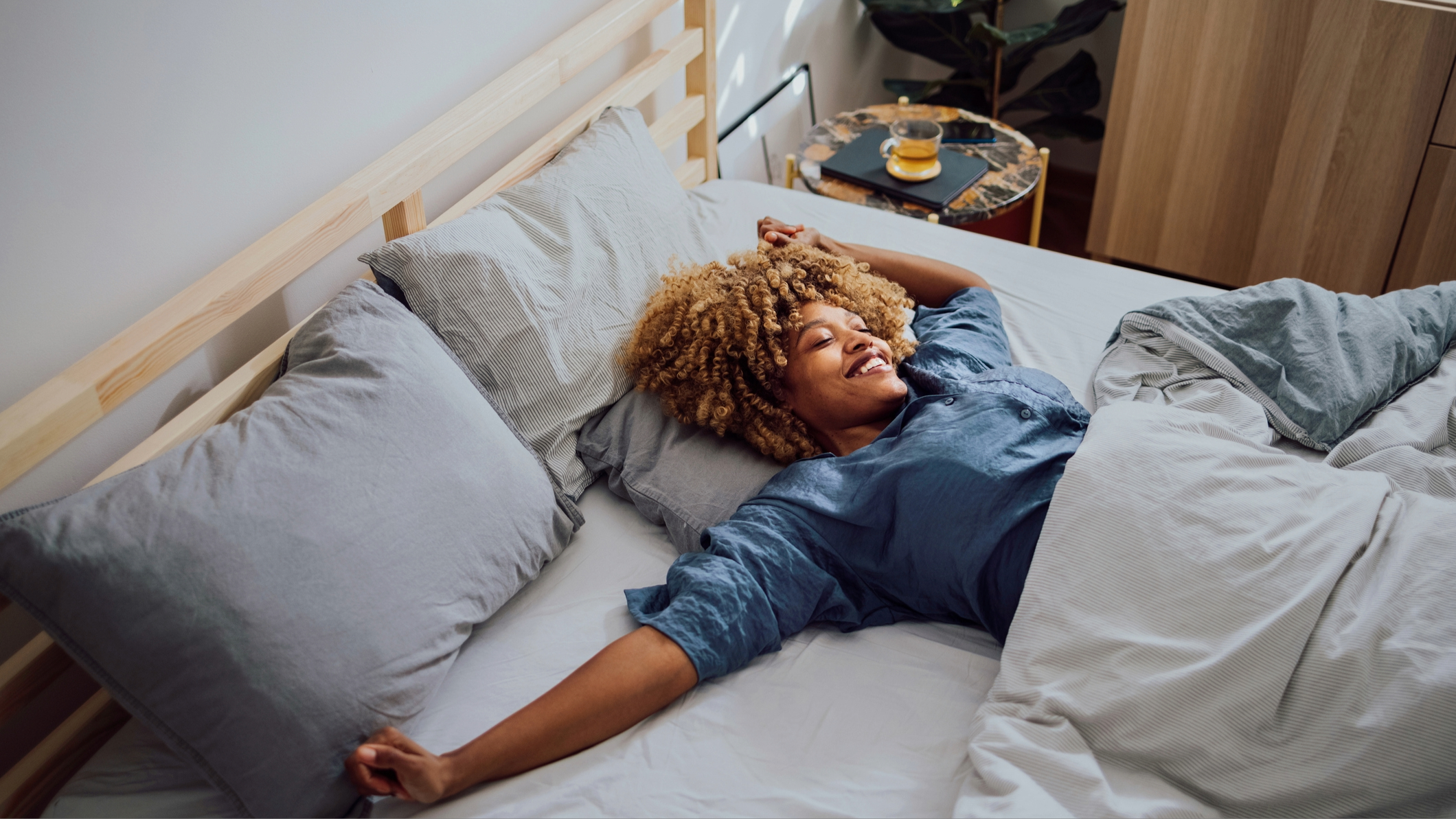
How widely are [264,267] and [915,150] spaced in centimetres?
131

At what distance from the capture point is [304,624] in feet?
2.97

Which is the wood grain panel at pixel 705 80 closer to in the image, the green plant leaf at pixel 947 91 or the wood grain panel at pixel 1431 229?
the green plant leaf at pixel 947 91

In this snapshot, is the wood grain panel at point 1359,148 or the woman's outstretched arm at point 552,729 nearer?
the woman's outstretched arm at point 552,729

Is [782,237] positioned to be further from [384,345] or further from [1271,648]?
[1271,648]

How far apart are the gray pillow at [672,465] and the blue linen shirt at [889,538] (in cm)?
6

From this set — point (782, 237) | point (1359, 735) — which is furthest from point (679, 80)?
point (1359, 735)

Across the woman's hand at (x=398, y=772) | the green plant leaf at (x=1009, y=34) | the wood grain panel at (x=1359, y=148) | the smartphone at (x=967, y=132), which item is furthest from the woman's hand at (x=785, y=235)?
the wood grain panel at (x=1359, y=148)

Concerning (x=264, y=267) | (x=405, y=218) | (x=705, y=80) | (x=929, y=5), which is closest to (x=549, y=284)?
(x=405, y=218)

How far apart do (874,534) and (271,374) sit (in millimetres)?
746

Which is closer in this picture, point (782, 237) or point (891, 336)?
point (891, 336)

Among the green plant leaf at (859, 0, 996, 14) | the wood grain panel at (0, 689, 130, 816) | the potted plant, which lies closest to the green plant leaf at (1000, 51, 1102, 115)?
the potted plant

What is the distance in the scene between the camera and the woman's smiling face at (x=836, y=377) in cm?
129

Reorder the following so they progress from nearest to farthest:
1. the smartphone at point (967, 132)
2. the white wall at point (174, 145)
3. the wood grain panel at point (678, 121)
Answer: the white wall at point (174, 145)
the wood grain panel at point (678, 121)
the smartphone at point (967, 132)

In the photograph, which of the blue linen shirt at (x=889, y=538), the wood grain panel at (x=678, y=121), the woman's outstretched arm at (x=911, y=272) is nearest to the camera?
the blue linen shirt at (x=889, y=538)
